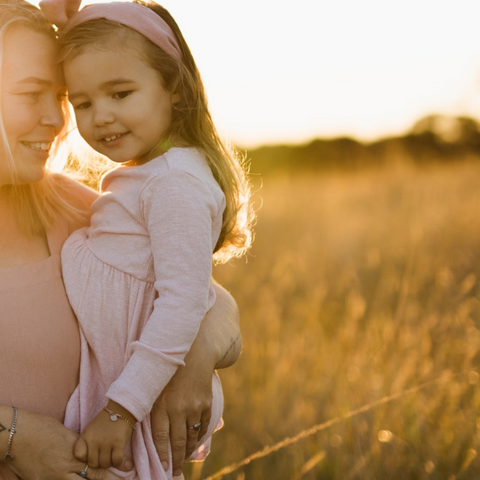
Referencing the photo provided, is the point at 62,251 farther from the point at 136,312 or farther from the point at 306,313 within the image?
the point at 306,313

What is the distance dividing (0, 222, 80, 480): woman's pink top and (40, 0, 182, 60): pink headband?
0.78 meters

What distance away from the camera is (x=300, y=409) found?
3238mm

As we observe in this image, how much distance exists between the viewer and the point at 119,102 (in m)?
1.97

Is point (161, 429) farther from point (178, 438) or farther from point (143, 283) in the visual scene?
point (143, 283)

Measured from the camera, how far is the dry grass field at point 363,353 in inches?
106

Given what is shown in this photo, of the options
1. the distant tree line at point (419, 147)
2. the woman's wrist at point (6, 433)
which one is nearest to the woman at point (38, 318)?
the woman's wrist at point (6, 433)

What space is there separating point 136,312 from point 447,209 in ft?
15.5

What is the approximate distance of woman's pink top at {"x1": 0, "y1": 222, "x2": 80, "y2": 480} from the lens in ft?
5.83

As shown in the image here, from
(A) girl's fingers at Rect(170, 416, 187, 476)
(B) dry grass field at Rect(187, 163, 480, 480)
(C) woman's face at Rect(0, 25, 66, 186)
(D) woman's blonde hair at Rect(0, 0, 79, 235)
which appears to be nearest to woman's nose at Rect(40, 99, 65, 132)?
(C) woman's face at Rect(0, 25, 66, 186)

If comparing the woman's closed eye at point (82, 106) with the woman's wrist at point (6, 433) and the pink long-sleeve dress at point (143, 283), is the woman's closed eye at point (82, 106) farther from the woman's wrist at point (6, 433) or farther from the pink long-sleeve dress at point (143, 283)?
the woman's wrist at point (6, 433)

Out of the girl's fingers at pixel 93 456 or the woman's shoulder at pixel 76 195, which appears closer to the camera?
the girl's fingers at pixel 93 456

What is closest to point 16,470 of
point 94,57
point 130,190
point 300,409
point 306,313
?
point 130,190

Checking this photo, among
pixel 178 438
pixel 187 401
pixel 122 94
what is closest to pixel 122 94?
pixel 122 94

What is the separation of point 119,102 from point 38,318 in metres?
0.70
